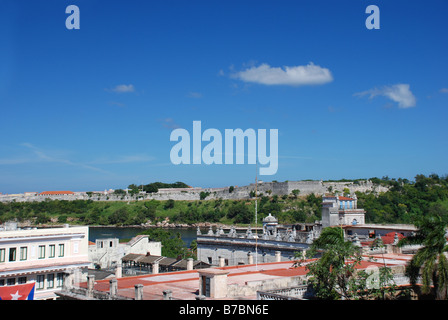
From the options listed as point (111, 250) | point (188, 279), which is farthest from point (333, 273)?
point (111, 250)

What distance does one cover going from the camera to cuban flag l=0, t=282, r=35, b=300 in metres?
20.9

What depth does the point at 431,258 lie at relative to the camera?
1442 centimetres

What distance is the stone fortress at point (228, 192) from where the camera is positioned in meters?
114

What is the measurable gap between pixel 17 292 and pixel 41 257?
7.24 metres

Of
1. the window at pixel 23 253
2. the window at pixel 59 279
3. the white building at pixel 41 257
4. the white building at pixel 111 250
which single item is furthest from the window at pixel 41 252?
the white building at pixel 111 250

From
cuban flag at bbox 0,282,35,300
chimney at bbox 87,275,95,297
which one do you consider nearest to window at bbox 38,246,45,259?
cuban flag at bbox 0,282,35,300

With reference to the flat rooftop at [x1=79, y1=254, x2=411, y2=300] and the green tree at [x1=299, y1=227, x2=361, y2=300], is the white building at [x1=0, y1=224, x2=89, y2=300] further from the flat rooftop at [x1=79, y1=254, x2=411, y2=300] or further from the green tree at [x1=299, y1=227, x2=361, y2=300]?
the green tree at [x1=299, y1=227, x2=361, y2=300]

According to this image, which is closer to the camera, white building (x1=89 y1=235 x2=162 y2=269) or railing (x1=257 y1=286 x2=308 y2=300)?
railing (x1=257 y1=286 x2=308 y2=300)

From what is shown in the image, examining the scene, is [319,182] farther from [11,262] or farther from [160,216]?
[11,262]

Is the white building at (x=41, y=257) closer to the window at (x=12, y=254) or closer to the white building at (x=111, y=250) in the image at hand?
the window at (x=12, y=254)

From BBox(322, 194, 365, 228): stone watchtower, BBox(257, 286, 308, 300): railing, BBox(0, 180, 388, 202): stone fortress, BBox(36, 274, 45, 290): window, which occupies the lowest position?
BBox(36, 274, 45, 290): window

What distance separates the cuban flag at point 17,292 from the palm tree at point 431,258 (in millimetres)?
16433

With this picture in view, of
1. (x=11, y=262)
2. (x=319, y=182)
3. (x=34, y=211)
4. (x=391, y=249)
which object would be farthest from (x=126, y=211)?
(x=391, y=249)

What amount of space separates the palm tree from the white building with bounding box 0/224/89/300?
1895 centimetres
